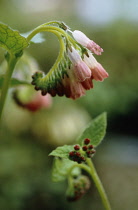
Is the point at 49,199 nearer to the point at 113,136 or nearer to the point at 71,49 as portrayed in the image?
the point at 113,136

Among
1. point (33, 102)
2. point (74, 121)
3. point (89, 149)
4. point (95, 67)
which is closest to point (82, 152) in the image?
point (89, 149)

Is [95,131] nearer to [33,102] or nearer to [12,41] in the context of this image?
[12,41]

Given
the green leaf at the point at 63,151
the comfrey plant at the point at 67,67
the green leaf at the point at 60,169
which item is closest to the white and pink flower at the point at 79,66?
the comfrey plant at the point at 67,67

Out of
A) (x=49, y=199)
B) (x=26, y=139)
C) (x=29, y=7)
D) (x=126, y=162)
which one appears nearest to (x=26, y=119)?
(x=26, y=139)

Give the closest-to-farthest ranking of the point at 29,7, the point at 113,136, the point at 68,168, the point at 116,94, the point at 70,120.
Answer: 1. the point at 68,168
2. the point at 70,120
3. the point at 116,94
4. the point at 113,136
5. the point at 29,7

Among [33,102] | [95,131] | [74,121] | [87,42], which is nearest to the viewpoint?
[87,42]

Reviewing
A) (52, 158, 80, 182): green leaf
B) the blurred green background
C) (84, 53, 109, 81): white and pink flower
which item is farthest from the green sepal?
the blurred green background
